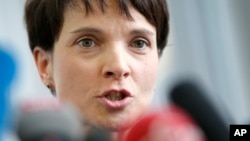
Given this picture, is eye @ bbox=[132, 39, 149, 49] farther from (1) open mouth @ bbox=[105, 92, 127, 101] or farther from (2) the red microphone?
(2) the red microphone

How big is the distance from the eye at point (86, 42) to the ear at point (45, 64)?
0.16ft

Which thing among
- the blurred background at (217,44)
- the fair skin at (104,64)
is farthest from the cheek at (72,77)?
the blurred background at (217,44)

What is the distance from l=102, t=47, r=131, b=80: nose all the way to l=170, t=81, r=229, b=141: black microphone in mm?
213

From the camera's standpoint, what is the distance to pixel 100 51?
422mm

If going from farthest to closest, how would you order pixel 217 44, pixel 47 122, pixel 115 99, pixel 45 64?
pixel 217 44
pixel 45 64
pixel 115 99
pixel 47 122

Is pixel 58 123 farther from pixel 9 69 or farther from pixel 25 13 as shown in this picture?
pixel 25 13

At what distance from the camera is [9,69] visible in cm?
13

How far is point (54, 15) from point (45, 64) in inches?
2.4

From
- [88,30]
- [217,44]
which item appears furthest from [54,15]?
[217,44]

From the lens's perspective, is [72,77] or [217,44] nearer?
[72,77]

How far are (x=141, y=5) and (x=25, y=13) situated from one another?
160 millimetres

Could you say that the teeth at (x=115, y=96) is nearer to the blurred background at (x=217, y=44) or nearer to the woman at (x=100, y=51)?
the woman at (x=100, y=51)

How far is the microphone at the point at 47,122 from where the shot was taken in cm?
12

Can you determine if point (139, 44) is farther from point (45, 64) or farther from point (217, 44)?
point (217, 44)
